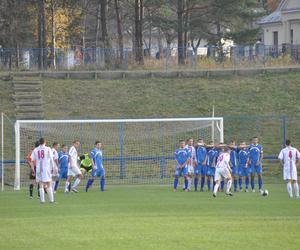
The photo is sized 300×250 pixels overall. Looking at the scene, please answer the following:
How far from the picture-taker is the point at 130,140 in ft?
135

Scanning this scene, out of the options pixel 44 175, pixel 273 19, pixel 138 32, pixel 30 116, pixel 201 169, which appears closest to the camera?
pixel 44 175

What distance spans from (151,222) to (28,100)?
25338 mm

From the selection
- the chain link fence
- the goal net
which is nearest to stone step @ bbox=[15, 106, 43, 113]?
the goal net

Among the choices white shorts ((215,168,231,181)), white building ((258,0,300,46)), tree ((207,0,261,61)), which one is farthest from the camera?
white building ((258,0,300,46))

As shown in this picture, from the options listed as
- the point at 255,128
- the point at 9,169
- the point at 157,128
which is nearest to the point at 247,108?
the point at 255,128

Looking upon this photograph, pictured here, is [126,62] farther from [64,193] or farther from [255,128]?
[64,193]

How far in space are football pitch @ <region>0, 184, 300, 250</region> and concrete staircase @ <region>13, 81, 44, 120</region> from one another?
1355cm

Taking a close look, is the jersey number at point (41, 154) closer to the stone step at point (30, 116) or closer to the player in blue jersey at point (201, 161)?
the player in blue jersey at point (201, 161)

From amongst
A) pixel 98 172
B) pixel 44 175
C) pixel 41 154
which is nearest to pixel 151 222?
pixel 44 175

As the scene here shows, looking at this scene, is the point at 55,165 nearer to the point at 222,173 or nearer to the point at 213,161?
the point at 222,173

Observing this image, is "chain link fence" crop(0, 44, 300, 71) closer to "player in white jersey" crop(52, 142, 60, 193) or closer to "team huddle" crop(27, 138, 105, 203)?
"team huddle" crop(27, 138, 105, 203)

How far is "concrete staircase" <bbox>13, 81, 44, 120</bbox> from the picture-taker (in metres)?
43.4

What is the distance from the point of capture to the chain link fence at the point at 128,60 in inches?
2023

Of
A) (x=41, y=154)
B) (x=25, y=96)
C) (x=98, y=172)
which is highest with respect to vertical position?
(x=25, y=96)
